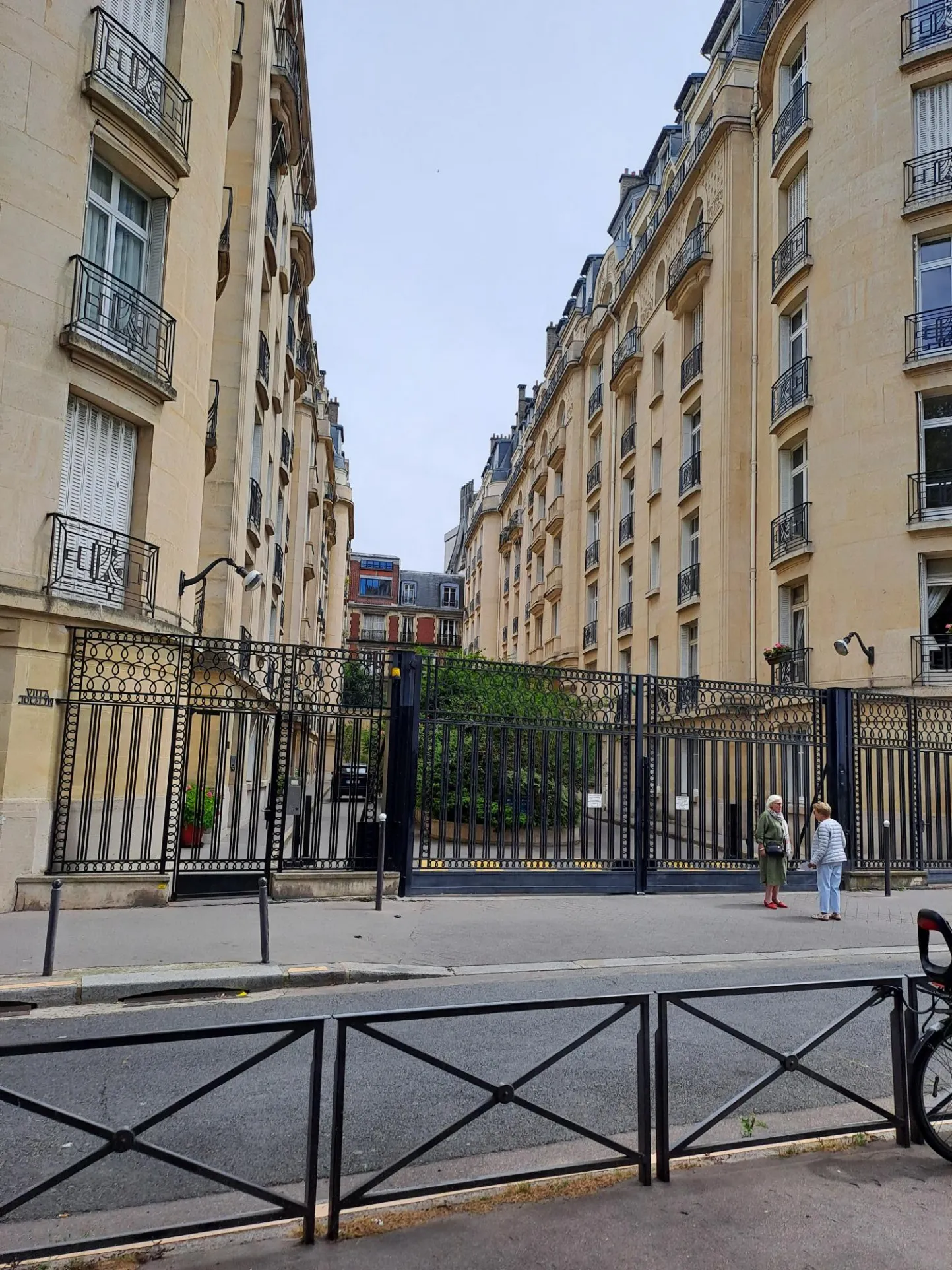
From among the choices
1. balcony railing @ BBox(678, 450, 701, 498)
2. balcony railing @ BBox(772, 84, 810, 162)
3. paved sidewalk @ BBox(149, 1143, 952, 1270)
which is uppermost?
balcony railing @ BBox(772, 84, 810, 162)

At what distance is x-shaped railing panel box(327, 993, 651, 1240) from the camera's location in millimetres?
3273

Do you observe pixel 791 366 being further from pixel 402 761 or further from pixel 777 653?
pixel 402 761

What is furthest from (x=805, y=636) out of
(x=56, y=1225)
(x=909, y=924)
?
(x=56, y=1225)

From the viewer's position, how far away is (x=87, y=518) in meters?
11.1

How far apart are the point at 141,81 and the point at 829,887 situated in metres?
13.9

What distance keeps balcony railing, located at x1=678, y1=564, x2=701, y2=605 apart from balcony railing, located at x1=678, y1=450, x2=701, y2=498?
6.95 feet

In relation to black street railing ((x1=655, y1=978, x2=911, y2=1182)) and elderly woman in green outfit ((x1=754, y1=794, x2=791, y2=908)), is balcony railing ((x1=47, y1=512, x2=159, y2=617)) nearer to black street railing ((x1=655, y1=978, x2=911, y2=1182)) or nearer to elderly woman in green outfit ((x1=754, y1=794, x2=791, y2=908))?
elderly woman in green outfit ((x1=754, y1=794, x2=791, y2=908))

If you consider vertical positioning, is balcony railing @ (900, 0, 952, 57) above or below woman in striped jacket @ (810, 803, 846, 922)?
above

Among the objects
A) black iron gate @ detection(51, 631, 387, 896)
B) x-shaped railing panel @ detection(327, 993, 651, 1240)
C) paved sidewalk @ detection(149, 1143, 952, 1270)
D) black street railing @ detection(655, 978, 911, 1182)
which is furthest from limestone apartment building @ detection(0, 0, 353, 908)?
black street railing @ detection(655, 978, 911, 1182)

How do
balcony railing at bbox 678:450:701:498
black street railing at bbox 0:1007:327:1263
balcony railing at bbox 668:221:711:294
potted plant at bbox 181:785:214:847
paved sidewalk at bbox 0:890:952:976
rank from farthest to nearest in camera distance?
1. balcony railing at bbox 678:450:701:498
2. balcony railing at bbox 668:221:711:294
3. potted plant at bbox 181:785:214:847
4. paved sidewalk at bbox 0:890:952:976
5. black street railing at bbox 0:1007:327:1263

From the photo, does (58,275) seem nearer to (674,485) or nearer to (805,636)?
(805,636)

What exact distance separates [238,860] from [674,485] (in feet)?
59.4

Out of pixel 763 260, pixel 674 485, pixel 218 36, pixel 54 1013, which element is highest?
pixel 763 260

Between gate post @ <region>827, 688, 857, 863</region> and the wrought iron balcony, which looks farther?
the wrought iron balcony
